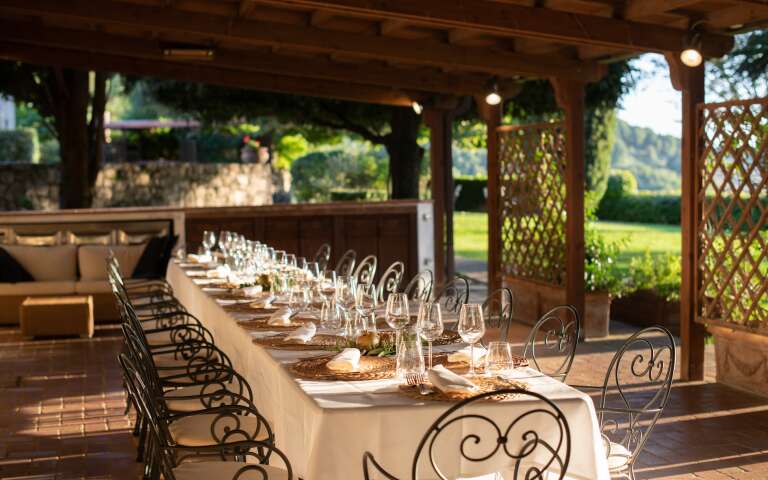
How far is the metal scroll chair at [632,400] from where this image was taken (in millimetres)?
3588

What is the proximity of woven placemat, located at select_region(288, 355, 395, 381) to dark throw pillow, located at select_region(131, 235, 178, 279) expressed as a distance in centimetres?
645

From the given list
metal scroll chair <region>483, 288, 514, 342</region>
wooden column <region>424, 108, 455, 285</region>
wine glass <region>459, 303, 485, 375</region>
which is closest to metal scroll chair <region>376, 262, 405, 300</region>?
metal scroll chair <region>483, 288, 514, 342</region>

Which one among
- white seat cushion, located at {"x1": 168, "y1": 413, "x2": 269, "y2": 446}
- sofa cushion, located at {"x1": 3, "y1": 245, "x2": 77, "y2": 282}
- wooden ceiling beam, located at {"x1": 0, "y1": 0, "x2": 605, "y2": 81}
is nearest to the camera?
white seat cushion, located at {"x1": 168, "y1": 413, "x2": 269, "y2": 446}

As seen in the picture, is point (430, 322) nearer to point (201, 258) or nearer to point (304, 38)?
point (201, 258)

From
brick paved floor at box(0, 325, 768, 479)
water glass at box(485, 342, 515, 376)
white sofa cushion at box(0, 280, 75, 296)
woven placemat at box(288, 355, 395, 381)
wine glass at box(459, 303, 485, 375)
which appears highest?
wine glass at box(459, 303, 485, 375)

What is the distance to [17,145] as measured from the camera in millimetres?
24094

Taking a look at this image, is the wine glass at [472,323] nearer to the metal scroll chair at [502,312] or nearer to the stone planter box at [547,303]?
the metal scroll chair at [502,312]

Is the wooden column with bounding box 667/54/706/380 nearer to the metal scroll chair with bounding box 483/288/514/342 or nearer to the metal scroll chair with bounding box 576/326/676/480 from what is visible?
the metal scroll chair with bounding box 576/326/676/480

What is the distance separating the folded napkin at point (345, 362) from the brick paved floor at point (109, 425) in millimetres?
1845

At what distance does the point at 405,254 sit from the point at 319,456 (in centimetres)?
870

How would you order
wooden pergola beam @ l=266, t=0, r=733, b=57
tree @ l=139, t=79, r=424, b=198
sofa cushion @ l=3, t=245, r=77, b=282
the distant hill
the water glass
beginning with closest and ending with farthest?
the water glass
wooden pergola beam @ l=266, t=0, r=733, b=57
sofa cushion @ l=3, t=245, r=77, b=282
tree @ l=139, t=79, r=424, b=198
the distant hill

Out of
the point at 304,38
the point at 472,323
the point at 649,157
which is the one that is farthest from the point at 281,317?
the point at 649,157

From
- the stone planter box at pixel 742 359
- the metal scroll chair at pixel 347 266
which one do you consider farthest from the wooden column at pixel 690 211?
the metal scroll chair at pixel 347 266

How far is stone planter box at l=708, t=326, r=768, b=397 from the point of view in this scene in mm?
6547
